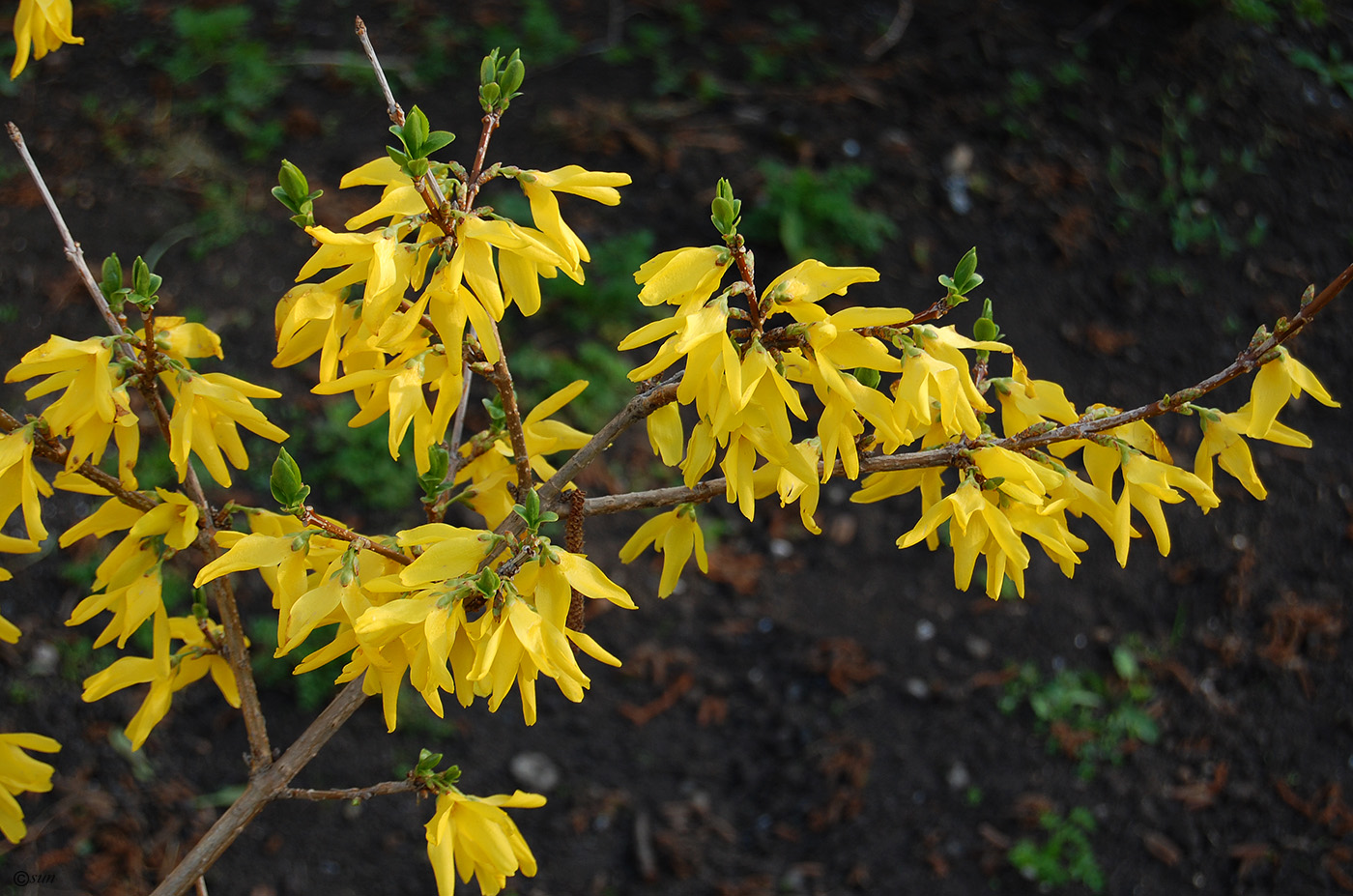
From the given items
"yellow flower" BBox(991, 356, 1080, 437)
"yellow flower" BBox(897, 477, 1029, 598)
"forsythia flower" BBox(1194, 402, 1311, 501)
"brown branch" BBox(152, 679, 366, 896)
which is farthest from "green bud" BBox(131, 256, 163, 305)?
"forsythia flower" BBox(1194, 402, 1311, 501)

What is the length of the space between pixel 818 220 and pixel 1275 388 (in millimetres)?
2653

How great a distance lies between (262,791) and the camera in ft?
4.58

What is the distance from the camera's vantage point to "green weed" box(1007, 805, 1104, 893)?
107 inches

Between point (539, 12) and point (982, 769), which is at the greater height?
point (539, 12)

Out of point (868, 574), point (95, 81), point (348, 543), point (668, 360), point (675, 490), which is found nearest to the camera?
point (668, 360)

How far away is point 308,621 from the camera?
106 centimetres

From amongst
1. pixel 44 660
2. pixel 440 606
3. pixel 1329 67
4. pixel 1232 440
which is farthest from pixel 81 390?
pixel 1329 67

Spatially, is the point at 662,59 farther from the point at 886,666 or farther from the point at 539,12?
the point at 886,666

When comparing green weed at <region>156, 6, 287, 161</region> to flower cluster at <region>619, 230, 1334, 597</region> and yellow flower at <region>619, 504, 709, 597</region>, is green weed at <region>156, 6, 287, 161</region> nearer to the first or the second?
yellow flower at <region>619, 504, 709, 597</region>

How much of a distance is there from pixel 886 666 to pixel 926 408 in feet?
7.15

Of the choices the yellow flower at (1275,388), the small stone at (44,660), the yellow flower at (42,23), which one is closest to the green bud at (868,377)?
the yellow flower at (1275,388)

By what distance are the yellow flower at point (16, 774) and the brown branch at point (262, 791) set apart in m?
0.31

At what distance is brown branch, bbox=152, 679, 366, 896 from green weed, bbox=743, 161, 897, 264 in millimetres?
2581

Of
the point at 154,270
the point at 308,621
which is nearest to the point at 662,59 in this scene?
the point at 154,270
